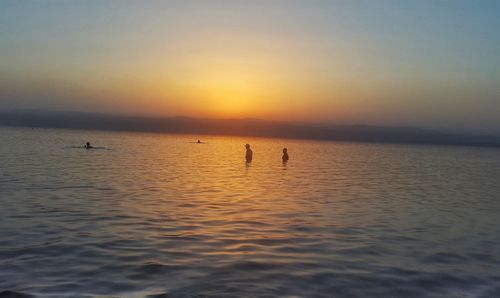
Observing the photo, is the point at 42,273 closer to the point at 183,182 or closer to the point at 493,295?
the point at 493,295

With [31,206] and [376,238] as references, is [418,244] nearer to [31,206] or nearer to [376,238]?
[376,238]

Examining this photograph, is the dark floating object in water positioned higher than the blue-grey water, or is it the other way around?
the dark floating object in water

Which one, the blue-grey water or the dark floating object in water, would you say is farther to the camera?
the blue-grey water

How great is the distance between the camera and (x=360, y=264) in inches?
476

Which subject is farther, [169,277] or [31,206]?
[31,206]

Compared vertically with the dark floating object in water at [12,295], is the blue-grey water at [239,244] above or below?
below

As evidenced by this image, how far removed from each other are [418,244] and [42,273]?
10831 mm

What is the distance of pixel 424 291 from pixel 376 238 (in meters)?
5.30

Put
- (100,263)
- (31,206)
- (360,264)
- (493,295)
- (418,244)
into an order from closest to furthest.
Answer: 1. (493,295)
2. (100,263)
3. (360,264)
4. (418,244)
5. (31,206)

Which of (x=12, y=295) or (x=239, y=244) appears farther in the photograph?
(x=239, y=244)

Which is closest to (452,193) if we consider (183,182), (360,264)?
(183,182)

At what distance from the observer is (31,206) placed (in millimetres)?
19188

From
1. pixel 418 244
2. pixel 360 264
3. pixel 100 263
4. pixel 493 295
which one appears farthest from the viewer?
pixel 418 244

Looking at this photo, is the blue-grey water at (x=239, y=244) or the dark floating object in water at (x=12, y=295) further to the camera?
the blue-grey water at (x=239, y=244)
